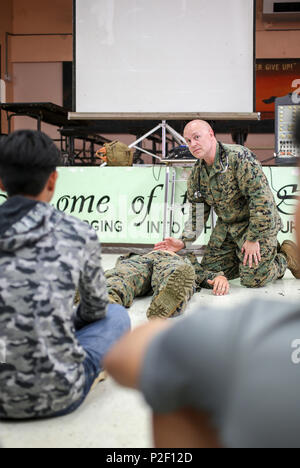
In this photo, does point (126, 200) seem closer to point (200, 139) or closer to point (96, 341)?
point (200, 139)

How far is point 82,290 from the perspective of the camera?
1.12 metres

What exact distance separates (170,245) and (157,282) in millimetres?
398

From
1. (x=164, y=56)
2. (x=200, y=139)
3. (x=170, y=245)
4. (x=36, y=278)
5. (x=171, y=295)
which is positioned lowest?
(x=171, y=295)

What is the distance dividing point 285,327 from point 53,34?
363 inches

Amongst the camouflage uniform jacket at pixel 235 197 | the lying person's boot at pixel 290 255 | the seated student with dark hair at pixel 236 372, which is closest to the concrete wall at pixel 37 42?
the camouflage uniform jacket at pixel 235 197

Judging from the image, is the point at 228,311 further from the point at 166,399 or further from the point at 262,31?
the point at 262,31

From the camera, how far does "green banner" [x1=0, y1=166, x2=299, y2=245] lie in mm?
3709

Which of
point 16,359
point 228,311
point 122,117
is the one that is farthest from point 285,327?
point 122,117

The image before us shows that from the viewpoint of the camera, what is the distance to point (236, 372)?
396mm

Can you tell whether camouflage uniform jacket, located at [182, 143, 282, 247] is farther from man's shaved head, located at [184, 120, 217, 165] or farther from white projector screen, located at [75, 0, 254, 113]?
white projector screen, located at [75, 0, 254, 113]

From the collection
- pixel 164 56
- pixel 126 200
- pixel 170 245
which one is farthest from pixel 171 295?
pixel 164 56

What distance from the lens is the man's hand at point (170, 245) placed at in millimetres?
2377

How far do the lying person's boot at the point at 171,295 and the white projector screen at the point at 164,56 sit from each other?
3.21 meters

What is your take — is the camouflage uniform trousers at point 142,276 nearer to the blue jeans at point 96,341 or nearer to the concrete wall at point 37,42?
the blue jeans at point 96,341
